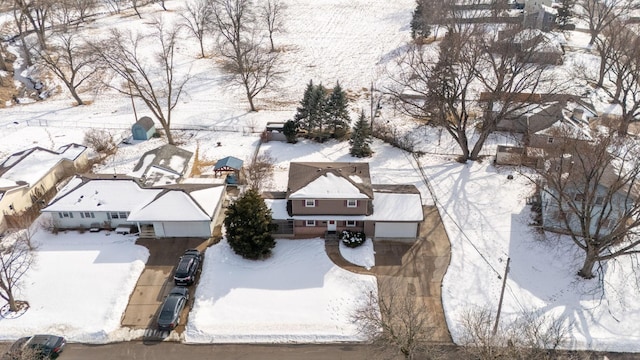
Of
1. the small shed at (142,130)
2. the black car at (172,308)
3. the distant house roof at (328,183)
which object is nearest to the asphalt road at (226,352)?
the black car at (172,308)

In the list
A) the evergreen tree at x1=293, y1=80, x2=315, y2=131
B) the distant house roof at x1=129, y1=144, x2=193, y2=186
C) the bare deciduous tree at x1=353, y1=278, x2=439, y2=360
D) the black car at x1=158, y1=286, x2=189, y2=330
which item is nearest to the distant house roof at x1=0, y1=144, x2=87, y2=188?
the distant house roof at x1=129, y1=144, x2=193, y2=186

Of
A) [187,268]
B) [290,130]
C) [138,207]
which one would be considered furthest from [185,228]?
[290,130]

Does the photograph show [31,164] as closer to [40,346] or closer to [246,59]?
[40,346]

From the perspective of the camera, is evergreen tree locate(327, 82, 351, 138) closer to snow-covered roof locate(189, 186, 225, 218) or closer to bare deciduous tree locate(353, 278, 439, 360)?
snow-covered roof locate(189, 186, 225, 218)

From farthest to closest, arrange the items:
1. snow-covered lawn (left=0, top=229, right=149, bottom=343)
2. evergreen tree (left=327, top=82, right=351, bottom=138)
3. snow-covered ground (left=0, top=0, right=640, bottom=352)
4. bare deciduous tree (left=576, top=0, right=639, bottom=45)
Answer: bare deciduous tree (left=576, top=0, right=639, bottom=45), evergreen tree (left=327, top=82, right=351, bottom=138), snow-covered ground (left=0, top=0, right=640, bottom=352), snow-covered lawn (left=0, top=229, right=149, bottom=343)

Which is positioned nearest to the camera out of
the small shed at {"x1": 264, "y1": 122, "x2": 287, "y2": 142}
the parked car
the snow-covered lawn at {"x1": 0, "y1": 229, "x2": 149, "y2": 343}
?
the parked car

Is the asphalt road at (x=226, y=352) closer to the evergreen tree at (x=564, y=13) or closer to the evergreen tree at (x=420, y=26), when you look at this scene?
the evergreen tree at (x=420, y=26)

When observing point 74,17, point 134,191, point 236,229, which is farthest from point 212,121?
point 74,17
